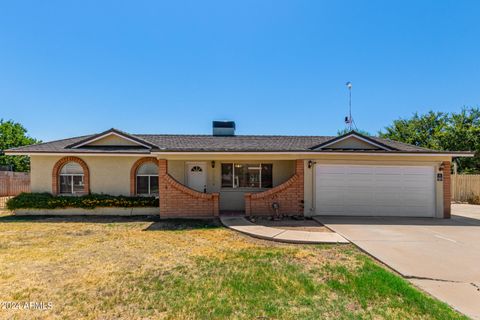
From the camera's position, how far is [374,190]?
11070 mm

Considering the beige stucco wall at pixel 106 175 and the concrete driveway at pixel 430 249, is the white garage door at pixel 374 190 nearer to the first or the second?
the concrete driveway at pixel 430 249

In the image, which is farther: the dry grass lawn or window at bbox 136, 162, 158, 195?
window at bbox 136, 162, 158, 195

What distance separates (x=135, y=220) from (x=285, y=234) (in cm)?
648

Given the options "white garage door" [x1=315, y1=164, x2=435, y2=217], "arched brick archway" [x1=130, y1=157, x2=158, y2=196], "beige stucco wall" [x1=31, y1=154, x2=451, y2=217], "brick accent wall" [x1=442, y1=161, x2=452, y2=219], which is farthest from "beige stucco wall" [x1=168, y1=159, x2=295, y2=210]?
"brick accent wall" [x1=442, y1=161, x2=452, y2=219]

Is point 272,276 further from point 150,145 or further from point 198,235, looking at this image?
point 150,145

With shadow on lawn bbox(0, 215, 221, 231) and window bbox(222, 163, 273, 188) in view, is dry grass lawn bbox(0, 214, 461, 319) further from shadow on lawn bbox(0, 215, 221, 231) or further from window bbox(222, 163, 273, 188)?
window bbox(222, 163, 273, 188)

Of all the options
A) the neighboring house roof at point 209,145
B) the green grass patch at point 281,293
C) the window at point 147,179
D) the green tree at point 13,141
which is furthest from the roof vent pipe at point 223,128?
the green tree at point 13,141

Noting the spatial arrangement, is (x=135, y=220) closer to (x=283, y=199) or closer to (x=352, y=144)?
(x=283, y=199)

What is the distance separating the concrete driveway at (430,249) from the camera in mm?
4320

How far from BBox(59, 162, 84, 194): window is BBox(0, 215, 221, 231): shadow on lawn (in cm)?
175

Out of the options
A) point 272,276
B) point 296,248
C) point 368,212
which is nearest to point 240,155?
point 296,248

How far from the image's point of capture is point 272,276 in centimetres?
490

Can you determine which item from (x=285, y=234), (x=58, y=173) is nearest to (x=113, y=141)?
(x=58, y=173)

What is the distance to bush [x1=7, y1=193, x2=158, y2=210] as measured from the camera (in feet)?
39.0
